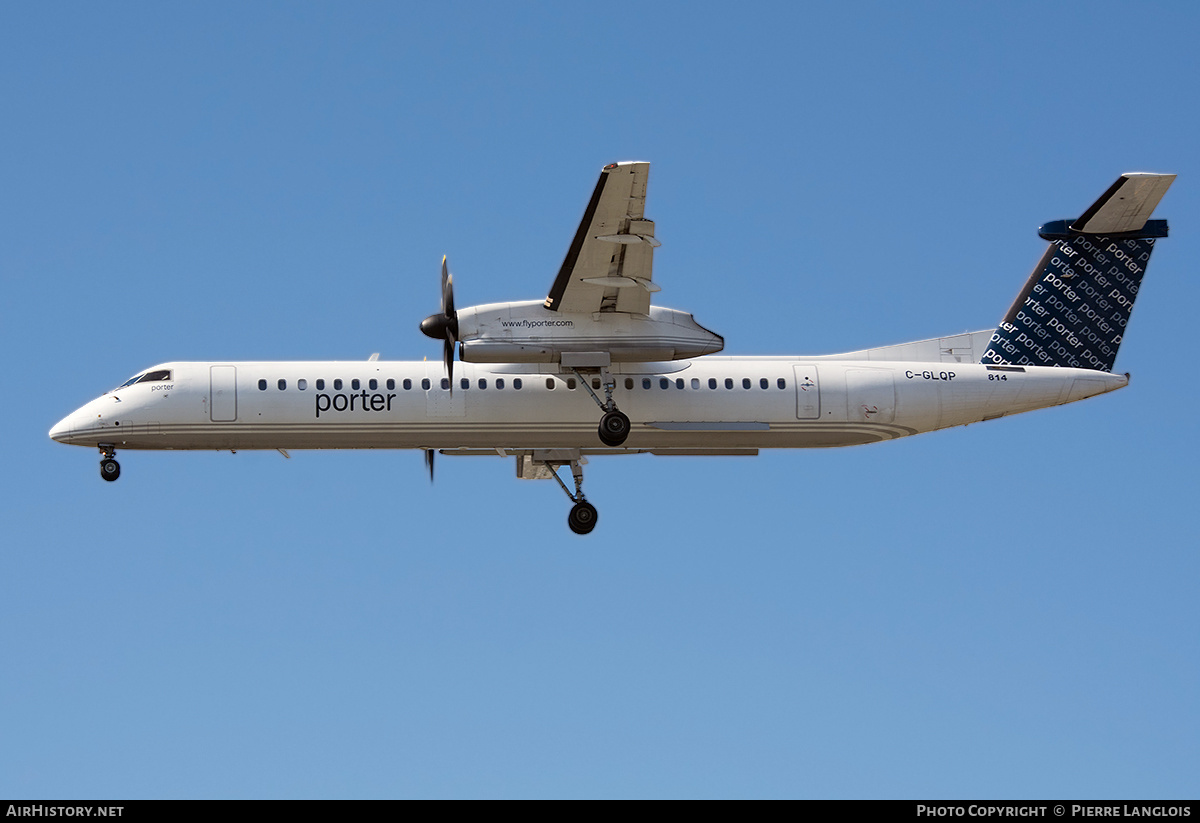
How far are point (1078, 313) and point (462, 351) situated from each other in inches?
530

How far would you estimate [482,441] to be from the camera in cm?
2819

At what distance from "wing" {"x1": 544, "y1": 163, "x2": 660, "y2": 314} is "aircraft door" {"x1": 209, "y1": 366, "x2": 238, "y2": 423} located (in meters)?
6.54

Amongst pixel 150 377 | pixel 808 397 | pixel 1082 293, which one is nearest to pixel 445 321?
pixel 150 377

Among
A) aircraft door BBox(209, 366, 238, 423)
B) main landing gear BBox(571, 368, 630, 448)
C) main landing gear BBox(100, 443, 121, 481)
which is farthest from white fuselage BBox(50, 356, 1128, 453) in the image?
main landing gear BBox(571, 368, 630, 448)

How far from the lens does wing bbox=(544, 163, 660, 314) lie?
23.9 metres

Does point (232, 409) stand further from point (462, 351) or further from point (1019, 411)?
point (1019, 411)

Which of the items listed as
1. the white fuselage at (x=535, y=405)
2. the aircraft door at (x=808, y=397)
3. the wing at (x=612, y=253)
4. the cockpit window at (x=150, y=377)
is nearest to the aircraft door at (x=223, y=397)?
the white fuselage at (x=535, y=405)

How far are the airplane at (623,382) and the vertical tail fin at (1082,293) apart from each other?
Result: 0.03m

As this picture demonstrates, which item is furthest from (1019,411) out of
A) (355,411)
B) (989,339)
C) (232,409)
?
(232,409)

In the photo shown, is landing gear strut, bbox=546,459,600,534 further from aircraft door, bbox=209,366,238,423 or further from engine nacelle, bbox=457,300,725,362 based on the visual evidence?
aircraft door, bbox=209,366,238,423

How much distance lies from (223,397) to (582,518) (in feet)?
25.2

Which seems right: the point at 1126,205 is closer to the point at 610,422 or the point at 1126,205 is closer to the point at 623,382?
the point at 623,382

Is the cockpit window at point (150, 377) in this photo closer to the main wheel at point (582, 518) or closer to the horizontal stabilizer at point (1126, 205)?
the main wheel at point (582, 518)

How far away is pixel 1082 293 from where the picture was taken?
3027 cm
